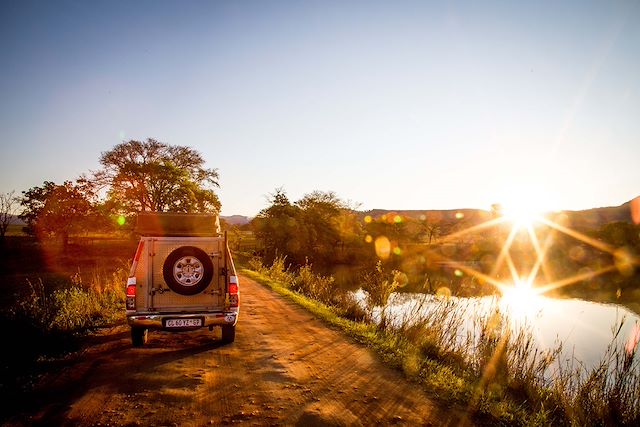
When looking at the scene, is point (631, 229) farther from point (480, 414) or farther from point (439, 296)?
point (480, 414)

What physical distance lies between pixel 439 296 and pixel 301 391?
4713 mm

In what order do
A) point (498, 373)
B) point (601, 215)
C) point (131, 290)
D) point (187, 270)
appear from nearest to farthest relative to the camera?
point (498, 373) → point (131, 290) → point (187, 270) → point (601, 215)

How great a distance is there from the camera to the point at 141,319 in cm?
689

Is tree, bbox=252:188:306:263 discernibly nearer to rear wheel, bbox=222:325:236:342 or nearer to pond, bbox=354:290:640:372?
pond, bbox=354:290:640:372

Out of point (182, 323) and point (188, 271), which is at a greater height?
point (188, 271)

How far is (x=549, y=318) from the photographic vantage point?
1991cm

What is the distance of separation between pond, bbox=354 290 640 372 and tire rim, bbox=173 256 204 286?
15.8ft

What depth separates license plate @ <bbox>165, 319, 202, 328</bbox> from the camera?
6.94 m

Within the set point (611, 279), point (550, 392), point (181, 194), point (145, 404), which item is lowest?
point (611, 279)

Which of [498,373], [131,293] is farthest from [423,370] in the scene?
[131,293]

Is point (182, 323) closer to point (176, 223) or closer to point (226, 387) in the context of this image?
point (226, 387)

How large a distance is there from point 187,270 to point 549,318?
19.9m

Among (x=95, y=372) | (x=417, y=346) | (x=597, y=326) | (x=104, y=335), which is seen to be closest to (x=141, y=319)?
(x=95, y=372)

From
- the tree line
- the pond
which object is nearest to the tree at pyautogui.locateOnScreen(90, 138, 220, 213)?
the tree line
